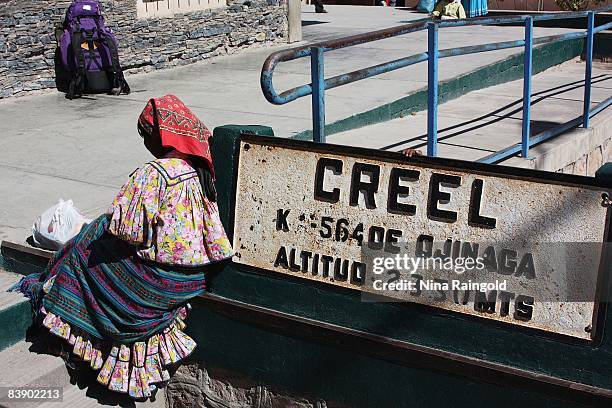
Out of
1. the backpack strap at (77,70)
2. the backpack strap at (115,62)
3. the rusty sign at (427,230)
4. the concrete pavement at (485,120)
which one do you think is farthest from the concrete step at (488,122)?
Answer: the backpack strap at (77,70)

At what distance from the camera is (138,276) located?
3861 mm

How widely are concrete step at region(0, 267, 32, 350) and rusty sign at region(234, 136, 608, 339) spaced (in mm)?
1099

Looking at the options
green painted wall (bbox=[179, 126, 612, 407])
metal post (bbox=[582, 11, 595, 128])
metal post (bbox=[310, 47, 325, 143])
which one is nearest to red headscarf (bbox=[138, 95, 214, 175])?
green painted wall (bbox=[179, 126, 612, 407])

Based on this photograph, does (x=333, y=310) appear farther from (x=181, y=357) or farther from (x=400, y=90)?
(x=400, y=90)

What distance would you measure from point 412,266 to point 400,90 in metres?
5.40

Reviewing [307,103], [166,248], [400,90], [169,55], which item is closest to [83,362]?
[166,248]

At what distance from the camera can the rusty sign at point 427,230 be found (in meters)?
3.24

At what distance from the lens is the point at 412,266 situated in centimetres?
360

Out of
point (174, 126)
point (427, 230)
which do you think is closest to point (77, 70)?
point (174, 126)

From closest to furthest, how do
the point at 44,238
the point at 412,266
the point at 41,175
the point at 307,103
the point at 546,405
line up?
the point at 546,405 < the point at 412,266 < the point at 44,238 < the point at 41,175 < the point at 307,103

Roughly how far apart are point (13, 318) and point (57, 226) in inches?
23.2

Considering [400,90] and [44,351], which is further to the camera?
[400,90]

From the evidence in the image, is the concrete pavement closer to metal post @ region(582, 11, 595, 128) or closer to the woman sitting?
metal post @ region(582, 11, 595, 128)

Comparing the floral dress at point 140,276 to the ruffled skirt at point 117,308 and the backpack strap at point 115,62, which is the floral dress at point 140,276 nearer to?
the ruffled skirt at point 117,308
